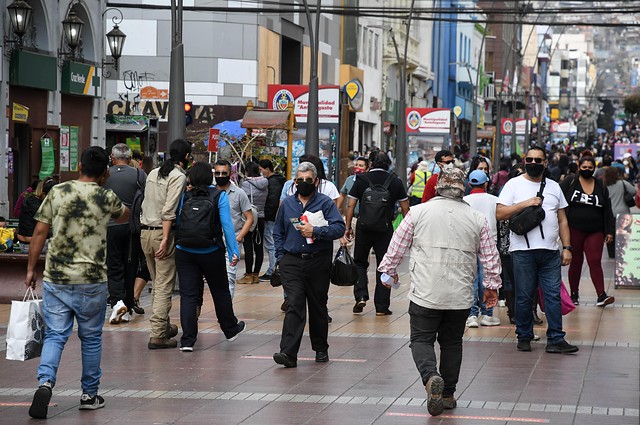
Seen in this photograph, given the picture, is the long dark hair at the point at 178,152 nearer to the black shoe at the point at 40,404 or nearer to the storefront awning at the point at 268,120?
the black shoe at the point at 40,404

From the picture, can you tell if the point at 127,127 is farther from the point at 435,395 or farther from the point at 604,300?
the point at 435,395

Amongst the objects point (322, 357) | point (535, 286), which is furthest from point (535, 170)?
point (322, 357)

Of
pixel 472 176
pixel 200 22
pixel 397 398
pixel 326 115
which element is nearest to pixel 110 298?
pixel 472 176

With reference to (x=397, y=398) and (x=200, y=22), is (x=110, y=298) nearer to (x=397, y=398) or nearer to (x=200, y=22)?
(x=397, y=398)

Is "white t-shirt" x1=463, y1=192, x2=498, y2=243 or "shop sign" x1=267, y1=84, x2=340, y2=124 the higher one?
"shop sign" x1=267, y1=84, x2=340, y2=124

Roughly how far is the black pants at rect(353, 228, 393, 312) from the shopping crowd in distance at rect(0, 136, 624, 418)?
18mm

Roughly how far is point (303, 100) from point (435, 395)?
2111 cm

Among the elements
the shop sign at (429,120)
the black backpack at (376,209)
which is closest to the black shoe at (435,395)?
the black backpack at (376,209)

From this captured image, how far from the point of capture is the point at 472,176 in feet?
43.0

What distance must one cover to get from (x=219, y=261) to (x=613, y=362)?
3529 mm

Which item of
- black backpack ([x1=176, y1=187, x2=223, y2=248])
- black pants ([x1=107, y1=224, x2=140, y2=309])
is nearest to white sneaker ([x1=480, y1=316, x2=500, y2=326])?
black backpack ([x1=176, y1=187, x2=223, y2=248])

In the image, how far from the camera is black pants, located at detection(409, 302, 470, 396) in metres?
8.88

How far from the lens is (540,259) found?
38.0 feet

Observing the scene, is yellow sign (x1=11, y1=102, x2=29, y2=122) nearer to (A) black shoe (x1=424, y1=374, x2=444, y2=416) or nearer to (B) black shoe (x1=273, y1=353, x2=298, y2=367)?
(B) black shoe (x1=273, y1=353, x2=298, y2=367)
